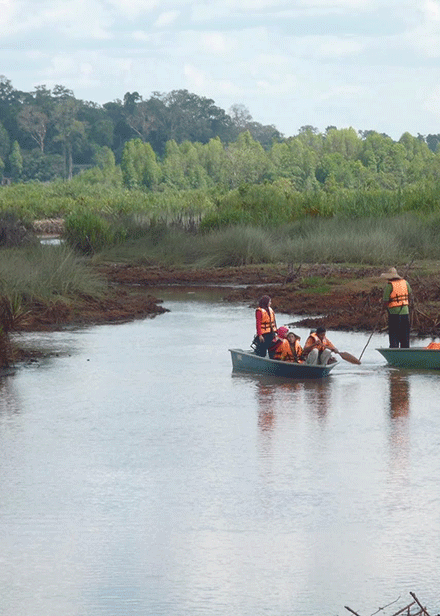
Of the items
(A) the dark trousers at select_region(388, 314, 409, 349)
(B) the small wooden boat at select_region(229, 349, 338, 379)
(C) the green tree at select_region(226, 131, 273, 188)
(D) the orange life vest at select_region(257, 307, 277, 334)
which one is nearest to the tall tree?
(C) the green tree at select_region(226, 131, 273, 188)

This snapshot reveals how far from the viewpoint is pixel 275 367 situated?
1912 cm

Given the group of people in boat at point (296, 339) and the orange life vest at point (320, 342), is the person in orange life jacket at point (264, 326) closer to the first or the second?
the group of people in boat at point (296, 339)

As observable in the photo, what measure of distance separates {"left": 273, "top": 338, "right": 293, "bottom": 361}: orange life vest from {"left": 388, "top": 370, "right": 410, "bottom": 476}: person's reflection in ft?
5.02

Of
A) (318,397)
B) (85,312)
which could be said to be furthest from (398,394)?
(85,312)

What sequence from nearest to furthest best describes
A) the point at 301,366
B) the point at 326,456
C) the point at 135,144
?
the point at 326,456
the point at 301,366
the point at 135,144

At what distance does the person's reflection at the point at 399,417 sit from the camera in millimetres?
13422

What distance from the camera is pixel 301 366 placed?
1873 centimetres

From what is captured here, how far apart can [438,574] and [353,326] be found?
16.8 meters

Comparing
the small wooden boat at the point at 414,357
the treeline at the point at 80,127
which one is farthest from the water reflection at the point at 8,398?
the treeline at the point at 80,127

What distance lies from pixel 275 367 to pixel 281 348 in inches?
12.2

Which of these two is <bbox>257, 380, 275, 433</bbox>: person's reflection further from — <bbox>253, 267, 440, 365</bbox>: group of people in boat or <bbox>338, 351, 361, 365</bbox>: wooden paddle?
<bbox>338, 351, 361, 365</bbox>: wooden paddle

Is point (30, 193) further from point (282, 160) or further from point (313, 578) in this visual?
point (313, 578)

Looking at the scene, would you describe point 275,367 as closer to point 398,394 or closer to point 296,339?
point 296,339

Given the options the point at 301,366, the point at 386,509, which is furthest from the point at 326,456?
the point at 301,366
